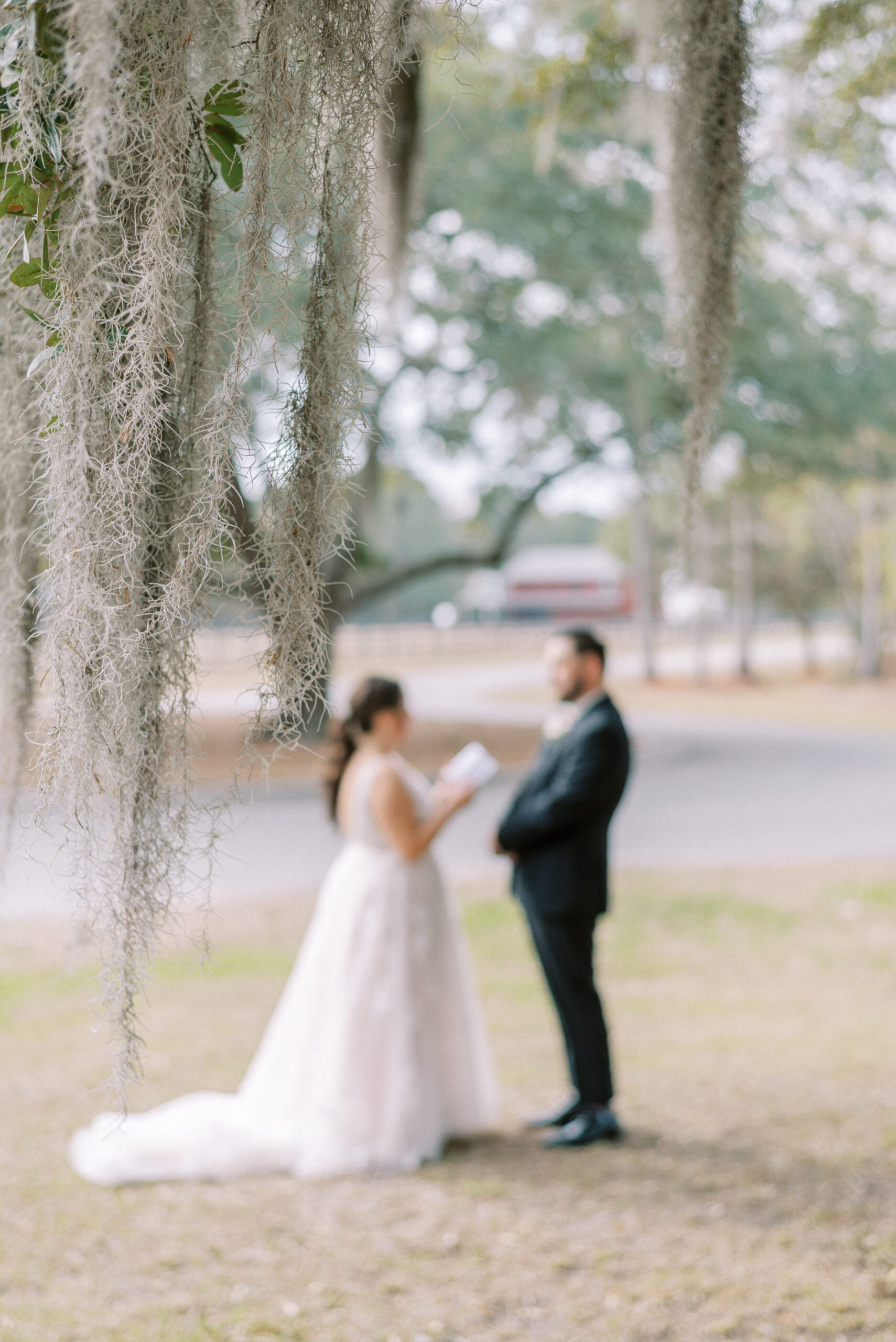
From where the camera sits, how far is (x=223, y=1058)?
4.56m

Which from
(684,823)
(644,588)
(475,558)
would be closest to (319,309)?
(684,823)

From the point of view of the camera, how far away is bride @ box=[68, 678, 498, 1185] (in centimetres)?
356

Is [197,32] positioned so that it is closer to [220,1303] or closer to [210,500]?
[210,500]

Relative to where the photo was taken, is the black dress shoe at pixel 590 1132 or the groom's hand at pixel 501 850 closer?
the black dress shoe at pixel 590 1132

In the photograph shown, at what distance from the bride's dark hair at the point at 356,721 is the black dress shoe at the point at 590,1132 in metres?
1.33

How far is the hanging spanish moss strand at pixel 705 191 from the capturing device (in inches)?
74.8

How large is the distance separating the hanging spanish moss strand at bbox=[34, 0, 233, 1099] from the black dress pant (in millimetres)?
2454

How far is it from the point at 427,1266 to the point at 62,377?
8.10ft

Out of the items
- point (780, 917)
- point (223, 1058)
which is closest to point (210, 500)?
point (223, 1058)

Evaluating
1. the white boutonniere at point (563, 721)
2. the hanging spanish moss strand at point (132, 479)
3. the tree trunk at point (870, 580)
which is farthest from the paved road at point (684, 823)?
the tree trunk at point (870, 580)

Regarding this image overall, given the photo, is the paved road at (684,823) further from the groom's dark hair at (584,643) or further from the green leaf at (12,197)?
the green leaf at (12,197)

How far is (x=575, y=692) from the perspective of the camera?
12.7 feet

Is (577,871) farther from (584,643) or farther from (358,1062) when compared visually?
(358,1062)

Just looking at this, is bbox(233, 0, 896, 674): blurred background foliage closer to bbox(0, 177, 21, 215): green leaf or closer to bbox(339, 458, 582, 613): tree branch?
bbox(339, 458, 582, 613): tree branch
